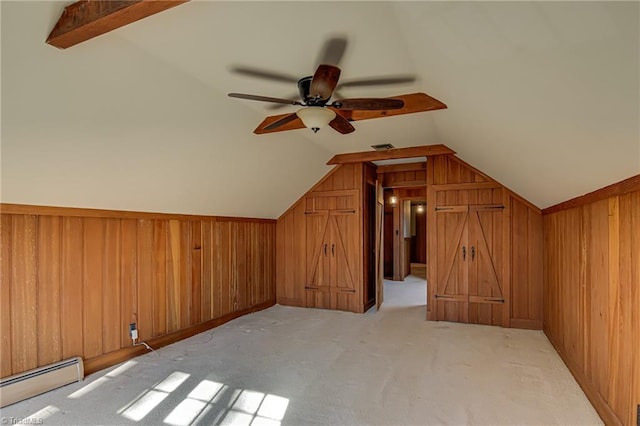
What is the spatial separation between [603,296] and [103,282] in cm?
406

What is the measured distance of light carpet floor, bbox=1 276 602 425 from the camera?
2.38 metres

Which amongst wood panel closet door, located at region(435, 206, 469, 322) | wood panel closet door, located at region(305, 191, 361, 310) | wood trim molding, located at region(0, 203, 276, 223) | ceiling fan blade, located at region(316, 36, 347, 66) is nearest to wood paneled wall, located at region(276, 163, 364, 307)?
wood panel closet door, located at region(305, 191, 361, 310)

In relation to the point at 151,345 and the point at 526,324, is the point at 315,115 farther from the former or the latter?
the point at 526,324

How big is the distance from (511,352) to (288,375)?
2305 mm

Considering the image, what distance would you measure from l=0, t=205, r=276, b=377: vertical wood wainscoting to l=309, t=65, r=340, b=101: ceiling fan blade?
236cm

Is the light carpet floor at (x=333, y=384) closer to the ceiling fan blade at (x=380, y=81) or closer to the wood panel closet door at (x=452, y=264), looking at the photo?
the wood panel closet door at (x=452, y=264)

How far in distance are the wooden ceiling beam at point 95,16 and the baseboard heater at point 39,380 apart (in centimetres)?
242

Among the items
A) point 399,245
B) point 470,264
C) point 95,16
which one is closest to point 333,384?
point 470,264

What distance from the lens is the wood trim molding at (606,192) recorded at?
1.87 m

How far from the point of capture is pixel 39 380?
2645 mm

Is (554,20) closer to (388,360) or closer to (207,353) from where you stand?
(388,360)

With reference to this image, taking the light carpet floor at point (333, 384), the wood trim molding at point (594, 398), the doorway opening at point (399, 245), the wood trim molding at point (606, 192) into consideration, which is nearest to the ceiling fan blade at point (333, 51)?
the wood trim molding at point (606, 192)

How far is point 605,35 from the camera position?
1171 mm

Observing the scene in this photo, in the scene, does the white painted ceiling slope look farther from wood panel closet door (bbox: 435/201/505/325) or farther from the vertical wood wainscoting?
wood panel closet door (bbox: 435/201/505/325)
